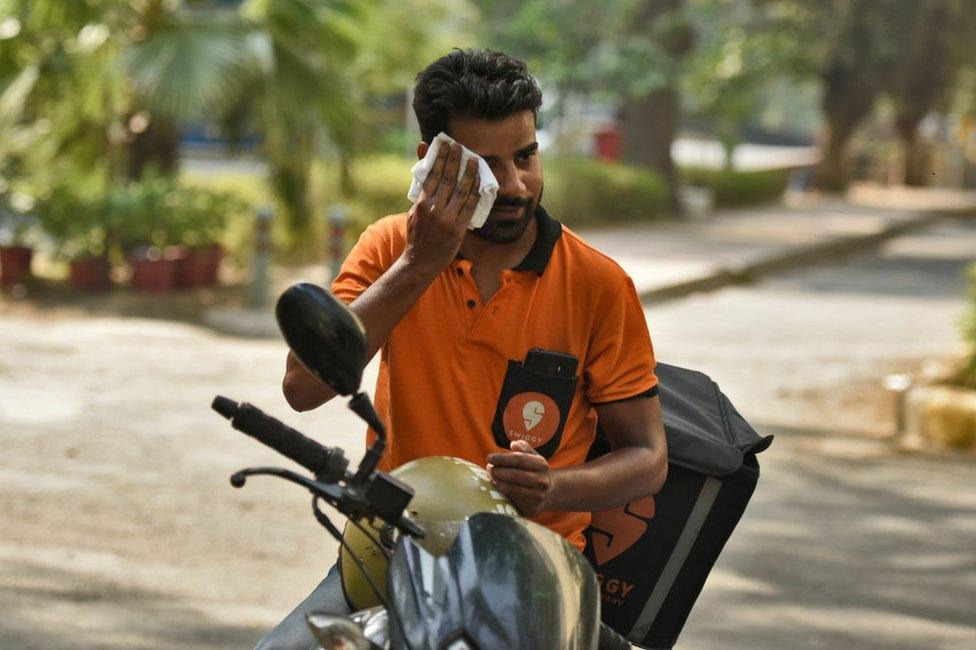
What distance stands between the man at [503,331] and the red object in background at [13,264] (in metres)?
11.8

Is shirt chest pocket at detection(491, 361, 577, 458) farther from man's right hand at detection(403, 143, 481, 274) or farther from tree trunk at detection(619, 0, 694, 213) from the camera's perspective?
tree trunk at detection(619, 0, 694, 213)

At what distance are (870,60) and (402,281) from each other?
1361 inches

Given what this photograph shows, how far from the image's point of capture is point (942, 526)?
741 centimetres

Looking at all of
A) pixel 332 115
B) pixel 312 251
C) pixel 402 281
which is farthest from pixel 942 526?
pixel 312 251

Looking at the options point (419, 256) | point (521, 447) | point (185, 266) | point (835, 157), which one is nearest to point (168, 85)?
point (185, 266)

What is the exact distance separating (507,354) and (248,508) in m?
4.53

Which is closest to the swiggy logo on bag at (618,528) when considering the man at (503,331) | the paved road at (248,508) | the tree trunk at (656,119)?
the man at (503,331)

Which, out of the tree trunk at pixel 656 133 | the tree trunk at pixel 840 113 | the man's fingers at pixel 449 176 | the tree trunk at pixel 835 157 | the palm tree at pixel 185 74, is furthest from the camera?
the tree trunk at pixel 835 157

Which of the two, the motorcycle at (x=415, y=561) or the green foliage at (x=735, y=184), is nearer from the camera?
the motorcycle at (x=415, y=561)

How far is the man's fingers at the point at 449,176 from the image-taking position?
8.32 ft

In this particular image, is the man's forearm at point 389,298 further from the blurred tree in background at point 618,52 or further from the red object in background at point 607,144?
the red object in background at point 607,144

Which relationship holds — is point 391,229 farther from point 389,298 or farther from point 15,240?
point 15,240

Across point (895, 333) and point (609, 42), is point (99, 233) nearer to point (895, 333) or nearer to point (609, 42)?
point (895, 333)

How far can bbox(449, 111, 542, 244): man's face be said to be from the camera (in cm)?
274
